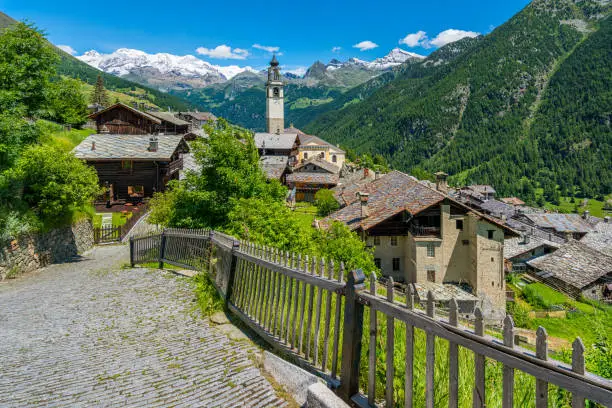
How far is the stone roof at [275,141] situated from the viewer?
281ft

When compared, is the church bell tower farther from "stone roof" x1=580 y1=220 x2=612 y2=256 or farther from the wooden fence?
the wooden fence

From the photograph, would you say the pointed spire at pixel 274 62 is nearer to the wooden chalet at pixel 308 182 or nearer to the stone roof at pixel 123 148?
the wooden chalet at pixel 308 182

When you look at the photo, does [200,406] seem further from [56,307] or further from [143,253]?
[143,253]

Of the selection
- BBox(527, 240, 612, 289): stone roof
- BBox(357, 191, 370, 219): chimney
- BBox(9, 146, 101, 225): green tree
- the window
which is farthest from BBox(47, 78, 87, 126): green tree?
BBox(527, 240, 612, 289): stone roof

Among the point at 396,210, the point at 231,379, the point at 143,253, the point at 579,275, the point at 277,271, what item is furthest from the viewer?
the point at 579,275

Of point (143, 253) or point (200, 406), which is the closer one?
point (200, 406)

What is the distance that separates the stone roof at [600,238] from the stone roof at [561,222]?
2.39 m

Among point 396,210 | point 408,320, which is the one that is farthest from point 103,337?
point 396,210

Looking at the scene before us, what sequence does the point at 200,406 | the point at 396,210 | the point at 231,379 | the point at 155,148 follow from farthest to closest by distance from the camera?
the point at 155,148 → the point at 396,210 → the point at 231,379 → the point at 200,406

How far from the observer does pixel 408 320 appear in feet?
10.6

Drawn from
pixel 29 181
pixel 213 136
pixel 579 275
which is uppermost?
pixel 213 136

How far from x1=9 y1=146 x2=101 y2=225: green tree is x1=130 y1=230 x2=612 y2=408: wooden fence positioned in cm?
1539

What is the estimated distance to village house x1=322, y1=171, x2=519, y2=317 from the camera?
36.7 meters

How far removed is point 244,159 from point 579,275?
65.6 metres
